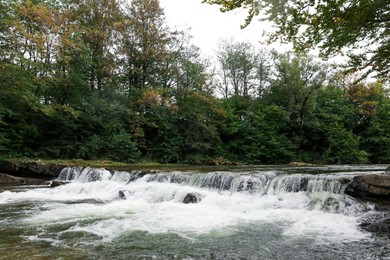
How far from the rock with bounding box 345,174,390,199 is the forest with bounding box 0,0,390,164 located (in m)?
14.4

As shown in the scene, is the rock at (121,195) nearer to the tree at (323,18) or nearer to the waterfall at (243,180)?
the waterfall at (243,180)

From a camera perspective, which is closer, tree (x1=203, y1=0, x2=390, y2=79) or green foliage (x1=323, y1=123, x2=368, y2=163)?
tree (x1=203, y1=0, x2=390, y2=79)

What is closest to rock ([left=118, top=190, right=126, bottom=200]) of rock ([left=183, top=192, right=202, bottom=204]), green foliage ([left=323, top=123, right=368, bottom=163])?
rock ([left=183, top=192, right=202, bottom=204])

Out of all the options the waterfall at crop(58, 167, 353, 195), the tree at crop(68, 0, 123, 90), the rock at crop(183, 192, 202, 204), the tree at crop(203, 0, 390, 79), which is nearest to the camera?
the tree at crop(203, 0, 390, 79)

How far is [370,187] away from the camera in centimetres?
835

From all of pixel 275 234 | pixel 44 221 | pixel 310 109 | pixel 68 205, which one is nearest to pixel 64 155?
pixel 68 205

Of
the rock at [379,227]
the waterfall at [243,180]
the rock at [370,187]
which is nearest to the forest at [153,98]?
the waterfall at [243,180]

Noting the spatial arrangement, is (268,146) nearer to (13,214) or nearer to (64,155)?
(64,155)

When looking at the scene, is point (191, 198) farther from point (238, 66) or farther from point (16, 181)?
point (238, 66)

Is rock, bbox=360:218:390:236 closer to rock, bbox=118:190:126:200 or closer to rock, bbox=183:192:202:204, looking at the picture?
rock, bbox=183:192:202:204

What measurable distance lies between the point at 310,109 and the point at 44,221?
26.0 m

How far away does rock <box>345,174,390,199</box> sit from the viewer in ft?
26.6

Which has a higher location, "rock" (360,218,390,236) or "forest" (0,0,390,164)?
"forest" (0,0,390,164)

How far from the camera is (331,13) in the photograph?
195 inches
